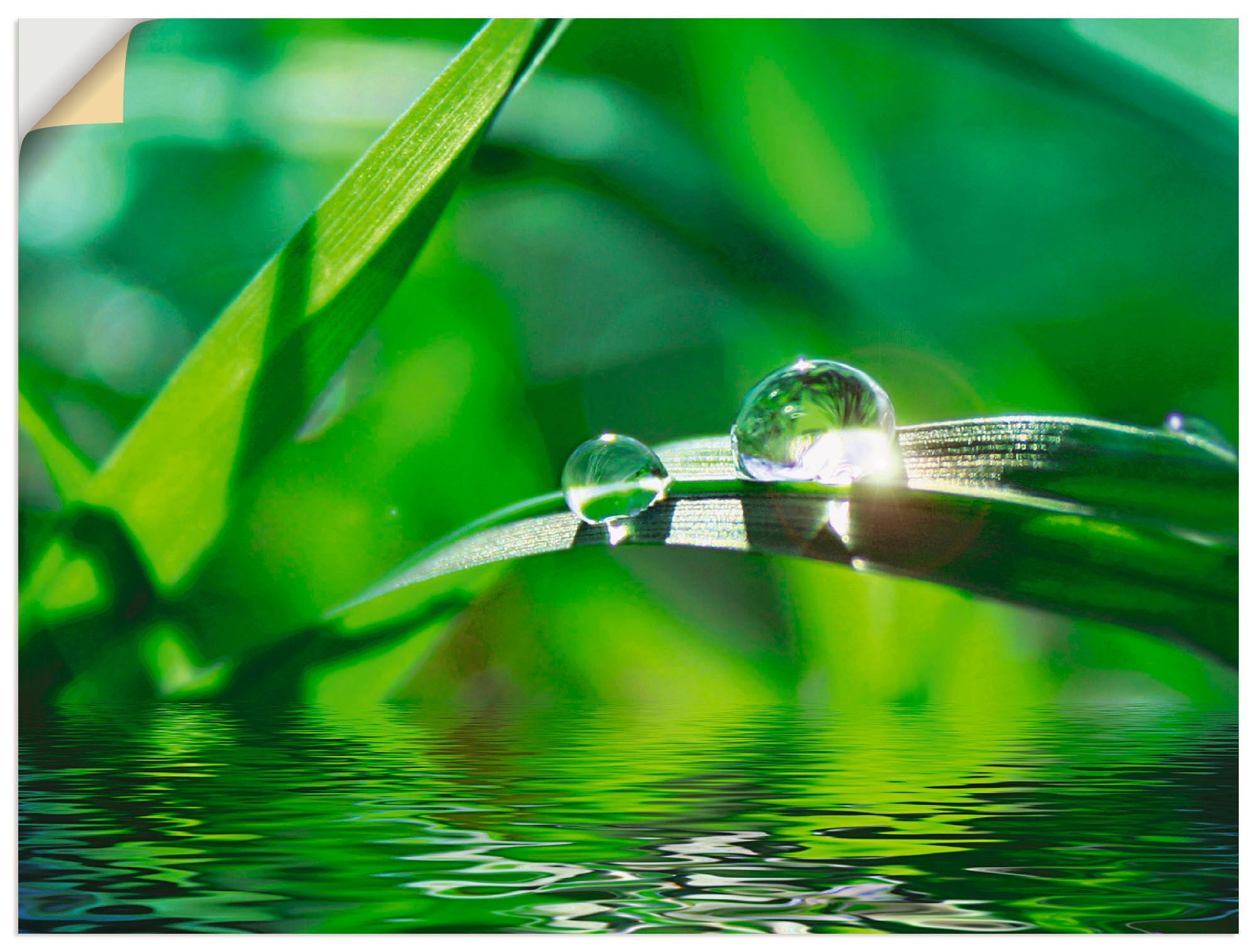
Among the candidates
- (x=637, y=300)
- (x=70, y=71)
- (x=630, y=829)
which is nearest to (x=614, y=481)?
(x=637, y=300)

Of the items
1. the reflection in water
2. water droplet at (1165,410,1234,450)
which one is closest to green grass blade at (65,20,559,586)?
the reflection in water

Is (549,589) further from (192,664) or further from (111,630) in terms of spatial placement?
(111,630)

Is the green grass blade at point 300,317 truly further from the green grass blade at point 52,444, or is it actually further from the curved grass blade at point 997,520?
the curved grass blade at point 997,520

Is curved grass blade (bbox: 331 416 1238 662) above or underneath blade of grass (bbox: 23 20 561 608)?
underneath

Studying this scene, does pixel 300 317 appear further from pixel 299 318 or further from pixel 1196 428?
pixel 1196 428

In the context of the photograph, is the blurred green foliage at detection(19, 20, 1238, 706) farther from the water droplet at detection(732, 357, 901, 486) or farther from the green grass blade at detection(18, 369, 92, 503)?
the water droplet at detection(732, 357, 901, 486)

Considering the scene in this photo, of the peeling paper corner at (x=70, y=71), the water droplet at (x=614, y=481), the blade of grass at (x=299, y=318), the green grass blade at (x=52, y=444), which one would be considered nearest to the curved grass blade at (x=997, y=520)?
the water droplet at (x=614, y=481)
